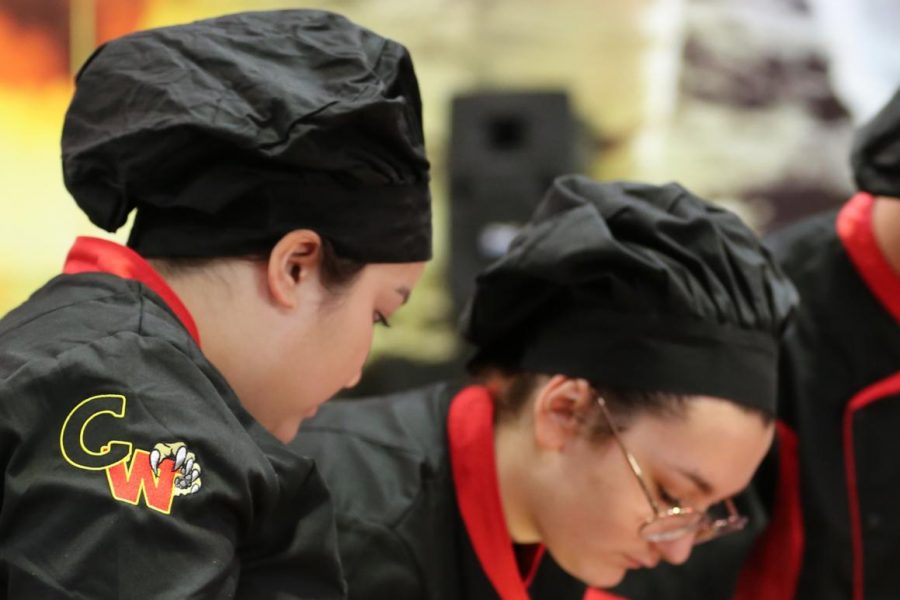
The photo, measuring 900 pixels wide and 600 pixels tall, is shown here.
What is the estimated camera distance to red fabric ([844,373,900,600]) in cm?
164

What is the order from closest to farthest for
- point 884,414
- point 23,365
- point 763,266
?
point 23,365 → point 763,266 → point 884,414

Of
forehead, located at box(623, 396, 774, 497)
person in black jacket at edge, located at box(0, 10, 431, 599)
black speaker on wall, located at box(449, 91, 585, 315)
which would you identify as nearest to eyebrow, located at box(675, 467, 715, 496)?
forehead, located at box(623, 396, 774, 497)

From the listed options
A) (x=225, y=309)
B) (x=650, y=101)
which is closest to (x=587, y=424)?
(x=225, y=309)

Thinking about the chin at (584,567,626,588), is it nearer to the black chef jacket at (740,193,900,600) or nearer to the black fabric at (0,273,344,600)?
the black chef jacket at (740,193,900,600)

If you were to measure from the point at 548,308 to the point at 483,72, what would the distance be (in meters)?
2.59

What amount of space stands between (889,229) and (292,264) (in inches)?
36.5

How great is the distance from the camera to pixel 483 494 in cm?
144

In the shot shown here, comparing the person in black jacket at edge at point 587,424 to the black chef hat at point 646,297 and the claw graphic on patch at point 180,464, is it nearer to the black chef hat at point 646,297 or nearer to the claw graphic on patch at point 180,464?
the black chef hat at point 646,297

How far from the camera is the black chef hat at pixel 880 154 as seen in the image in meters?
1.56

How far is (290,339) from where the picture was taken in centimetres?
106

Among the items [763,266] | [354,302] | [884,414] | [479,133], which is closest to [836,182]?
[479,133]

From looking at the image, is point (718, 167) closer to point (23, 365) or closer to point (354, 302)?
point (354, 302)

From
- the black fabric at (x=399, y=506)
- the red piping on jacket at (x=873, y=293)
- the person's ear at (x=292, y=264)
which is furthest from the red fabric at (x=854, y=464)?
the person's ear at (x=292, y=264)

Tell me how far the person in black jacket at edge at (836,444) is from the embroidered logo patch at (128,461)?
893 millimetres
